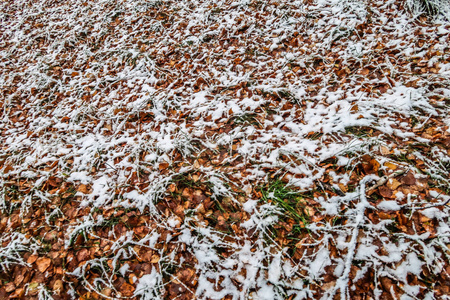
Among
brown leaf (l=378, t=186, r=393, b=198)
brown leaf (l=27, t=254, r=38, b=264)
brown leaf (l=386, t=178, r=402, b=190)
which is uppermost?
brown leaf (l=386, t=178, r=402, b=190)

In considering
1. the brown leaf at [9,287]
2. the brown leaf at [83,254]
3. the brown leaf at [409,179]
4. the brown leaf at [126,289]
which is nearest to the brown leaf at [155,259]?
the brown leaf at [126,289]

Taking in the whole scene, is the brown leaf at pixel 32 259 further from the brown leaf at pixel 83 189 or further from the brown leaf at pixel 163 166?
the brown leaf at pixel 163 166

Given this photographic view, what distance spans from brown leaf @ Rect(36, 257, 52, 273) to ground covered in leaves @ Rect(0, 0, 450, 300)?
2 centimetres

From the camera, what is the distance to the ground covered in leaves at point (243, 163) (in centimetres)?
163

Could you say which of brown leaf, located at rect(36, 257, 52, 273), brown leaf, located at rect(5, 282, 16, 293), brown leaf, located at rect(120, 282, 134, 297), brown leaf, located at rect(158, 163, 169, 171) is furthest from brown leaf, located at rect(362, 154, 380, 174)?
brown leaf, located at rect(5, 282, 16, 293)

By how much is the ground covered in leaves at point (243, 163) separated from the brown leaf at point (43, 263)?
2cm

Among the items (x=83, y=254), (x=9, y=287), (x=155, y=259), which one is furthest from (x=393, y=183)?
(x=9, y=287)

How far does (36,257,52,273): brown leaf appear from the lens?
1.87 m

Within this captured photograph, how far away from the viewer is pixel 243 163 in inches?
87.4

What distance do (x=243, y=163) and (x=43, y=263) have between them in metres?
2.10

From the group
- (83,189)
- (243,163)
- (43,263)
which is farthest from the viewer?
(83,189)

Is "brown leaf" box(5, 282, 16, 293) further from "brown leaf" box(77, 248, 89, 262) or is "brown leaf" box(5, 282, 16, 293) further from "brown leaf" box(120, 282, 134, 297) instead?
"brown leaf" box(120, 282, 134, 297)

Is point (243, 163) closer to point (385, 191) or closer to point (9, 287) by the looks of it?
point (385, 191)

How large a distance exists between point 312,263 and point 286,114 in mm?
1610
